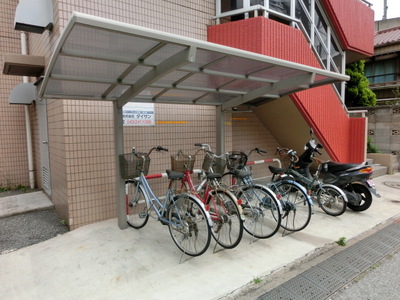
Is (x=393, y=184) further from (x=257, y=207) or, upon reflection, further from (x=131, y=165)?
(x=131, y=165)

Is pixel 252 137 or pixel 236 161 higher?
pixel 252 137

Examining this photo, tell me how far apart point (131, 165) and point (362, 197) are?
4044 mm

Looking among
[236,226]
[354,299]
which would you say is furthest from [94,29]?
[354,299]

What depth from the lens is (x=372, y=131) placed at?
860 cm

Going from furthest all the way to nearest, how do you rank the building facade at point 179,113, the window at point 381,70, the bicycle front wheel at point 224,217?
the window at point 381,70
the building facade at point 179,113
the bicycle front wheel at point 224,217

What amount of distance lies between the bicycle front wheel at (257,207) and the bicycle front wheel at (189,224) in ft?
2.81

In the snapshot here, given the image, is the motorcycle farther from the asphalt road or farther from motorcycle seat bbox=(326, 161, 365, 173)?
the asphalt road

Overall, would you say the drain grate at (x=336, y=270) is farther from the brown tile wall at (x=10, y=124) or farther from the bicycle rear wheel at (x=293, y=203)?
the brown tile wall at (x=10, y=124)

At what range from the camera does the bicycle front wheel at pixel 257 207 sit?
11.5 feet

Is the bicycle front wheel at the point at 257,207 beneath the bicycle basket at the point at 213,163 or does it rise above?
beneath

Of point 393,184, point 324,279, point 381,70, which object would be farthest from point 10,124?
point 381,70

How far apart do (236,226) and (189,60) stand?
7.27ft

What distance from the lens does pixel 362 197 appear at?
184 inches

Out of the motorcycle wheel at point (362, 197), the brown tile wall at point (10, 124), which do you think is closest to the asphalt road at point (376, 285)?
the motorcycle wheel at point (362, 197)
